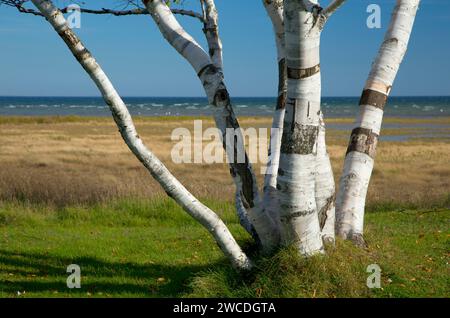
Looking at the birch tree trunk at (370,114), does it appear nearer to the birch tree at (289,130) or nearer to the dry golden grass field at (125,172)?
the birch tree at (289,130)

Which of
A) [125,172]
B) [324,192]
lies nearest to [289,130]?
[324,192]

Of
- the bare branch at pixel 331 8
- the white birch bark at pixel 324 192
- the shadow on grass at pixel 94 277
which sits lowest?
the shadow on grass at pixel 94 277

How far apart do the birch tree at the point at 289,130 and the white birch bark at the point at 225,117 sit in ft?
0.04

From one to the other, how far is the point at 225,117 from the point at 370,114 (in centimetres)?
228

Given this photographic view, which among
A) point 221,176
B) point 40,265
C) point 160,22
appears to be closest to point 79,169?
point 221,176

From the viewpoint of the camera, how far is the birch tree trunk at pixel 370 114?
824 centimetres

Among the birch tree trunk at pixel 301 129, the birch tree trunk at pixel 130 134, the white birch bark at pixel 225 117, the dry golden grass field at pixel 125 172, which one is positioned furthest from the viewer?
the dry golden grass field at pixel 125 172

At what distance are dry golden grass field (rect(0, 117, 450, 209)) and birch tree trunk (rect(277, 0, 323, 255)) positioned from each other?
977 centimetres

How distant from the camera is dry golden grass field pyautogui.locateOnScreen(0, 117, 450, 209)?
1759cm

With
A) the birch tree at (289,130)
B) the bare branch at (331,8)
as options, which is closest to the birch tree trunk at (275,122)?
the birch tree at (289,130)

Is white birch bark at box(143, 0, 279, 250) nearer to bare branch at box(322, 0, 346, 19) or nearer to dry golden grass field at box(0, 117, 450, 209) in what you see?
bare branch at box(322, 0, 346, 19)

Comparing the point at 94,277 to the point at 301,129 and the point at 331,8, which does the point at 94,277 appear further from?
the point at 331,8
